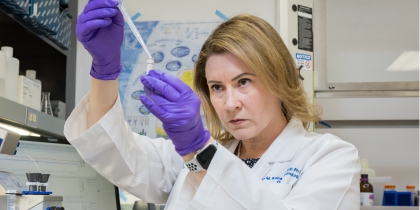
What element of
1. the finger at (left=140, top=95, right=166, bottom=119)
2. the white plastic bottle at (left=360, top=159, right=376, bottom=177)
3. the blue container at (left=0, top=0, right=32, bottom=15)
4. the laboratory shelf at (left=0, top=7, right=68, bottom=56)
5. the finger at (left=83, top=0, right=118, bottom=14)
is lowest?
the white plastic bottle at (left=360, top=159, right=376, bottom=177)

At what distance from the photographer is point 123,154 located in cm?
124

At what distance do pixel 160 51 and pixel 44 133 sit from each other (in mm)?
1120

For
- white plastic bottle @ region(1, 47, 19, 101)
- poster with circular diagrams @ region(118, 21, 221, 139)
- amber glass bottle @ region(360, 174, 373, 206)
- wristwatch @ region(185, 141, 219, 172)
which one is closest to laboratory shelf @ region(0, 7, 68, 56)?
white plastic bottle @ region(1, 47, 19, 101)

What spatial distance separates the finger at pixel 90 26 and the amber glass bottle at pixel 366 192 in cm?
180

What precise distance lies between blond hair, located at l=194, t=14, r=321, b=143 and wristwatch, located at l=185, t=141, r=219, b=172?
1.00ft

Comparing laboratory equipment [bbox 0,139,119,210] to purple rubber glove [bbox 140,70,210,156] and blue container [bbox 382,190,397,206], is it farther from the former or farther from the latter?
blue container [bbox 382,190,397,206]

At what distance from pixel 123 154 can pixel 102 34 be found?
0.33 meters

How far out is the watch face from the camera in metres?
1.02

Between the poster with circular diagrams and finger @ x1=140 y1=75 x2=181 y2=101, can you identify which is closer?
finger @ x1=140 y1=75 x2=181 y2=101

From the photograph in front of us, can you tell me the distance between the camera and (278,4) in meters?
2.59

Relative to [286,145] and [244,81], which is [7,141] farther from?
[286,145]

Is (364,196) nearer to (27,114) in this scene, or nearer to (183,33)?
(183,33)

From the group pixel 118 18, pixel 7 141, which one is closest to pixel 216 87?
pixel 118 18

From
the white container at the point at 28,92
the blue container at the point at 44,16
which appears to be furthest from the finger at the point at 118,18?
the blue container at the point at 44,16
